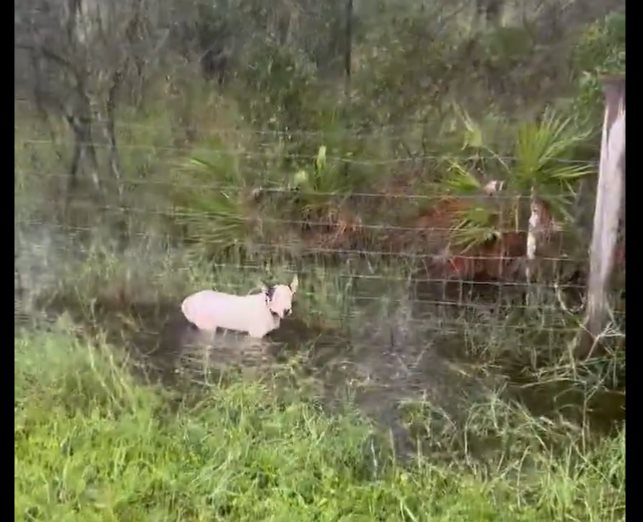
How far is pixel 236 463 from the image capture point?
1.23m

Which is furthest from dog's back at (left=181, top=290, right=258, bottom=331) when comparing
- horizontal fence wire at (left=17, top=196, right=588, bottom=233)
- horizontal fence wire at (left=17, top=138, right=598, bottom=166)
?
horizontal fence wire at (left=17, top=138, right=598, bottom=166)

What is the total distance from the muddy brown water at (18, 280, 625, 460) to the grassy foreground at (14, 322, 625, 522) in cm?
3

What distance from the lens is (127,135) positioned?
4.20 ft

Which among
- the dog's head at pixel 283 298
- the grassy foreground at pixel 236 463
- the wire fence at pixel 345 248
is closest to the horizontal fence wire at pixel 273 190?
the wire fence at pixel 345 248

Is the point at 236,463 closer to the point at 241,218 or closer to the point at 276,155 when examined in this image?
the point at 241,218

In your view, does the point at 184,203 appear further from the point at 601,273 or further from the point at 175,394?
the point at 601,273

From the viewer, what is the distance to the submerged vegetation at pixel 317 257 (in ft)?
3.88

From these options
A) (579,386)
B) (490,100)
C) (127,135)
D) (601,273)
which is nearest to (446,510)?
(579,386)

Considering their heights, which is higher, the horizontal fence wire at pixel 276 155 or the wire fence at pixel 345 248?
the horizontal fence wire at pixel 276 155

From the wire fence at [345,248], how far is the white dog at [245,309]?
0.02 m

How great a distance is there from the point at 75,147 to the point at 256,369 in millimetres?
474

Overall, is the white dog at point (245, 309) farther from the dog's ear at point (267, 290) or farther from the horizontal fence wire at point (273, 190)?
the horizontal fence wire at point (273, 190)

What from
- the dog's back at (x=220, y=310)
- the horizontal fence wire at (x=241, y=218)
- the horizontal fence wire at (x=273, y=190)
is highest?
the horizontal fence wire at (x=273, y=190)

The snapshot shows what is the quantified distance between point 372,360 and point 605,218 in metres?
0.41
